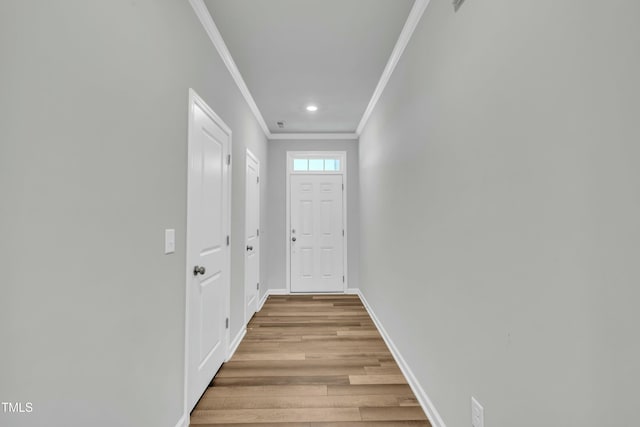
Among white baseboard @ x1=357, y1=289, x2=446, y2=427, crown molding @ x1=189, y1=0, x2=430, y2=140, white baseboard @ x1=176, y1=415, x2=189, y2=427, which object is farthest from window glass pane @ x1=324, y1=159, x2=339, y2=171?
white baseboard @ x1=176, y1=415, x2=189, y2=427

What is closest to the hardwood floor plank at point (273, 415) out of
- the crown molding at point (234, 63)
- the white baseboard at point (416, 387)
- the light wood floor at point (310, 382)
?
the light wood floor at point (310, 382)

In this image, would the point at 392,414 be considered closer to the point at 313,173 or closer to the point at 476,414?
the point at 476,414

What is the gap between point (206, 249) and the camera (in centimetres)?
208

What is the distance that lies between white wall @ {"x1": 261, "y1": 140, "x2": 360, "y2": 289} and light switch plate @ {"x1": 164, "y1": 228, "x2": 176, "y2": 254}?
10.8 ft

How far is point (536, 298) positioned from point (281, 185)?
426 cm

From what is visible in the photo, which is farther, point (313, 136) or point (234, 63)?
point (313, 136)

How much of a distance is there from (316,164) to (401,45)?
2.79 m

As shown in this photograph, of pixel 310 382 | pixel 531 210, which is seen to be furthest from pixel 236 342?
pixel 531 210

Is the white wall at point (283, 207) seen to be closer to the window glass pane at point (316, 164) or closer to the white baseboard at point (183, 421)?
the window glass pane at point (316, 164)

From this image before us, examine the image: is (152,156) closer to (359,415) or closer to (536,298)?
(536,298)

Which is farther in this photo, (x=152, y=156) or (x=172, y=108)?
(x=172, y=108)

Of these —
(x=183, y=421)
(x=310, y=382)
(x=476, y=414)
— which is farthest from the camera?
(x=310, y=382)

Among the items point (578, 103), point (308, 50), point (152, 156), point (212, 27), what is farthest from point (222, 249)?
point (578, 103)

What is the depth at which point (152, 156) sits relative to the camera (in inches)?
55.2
